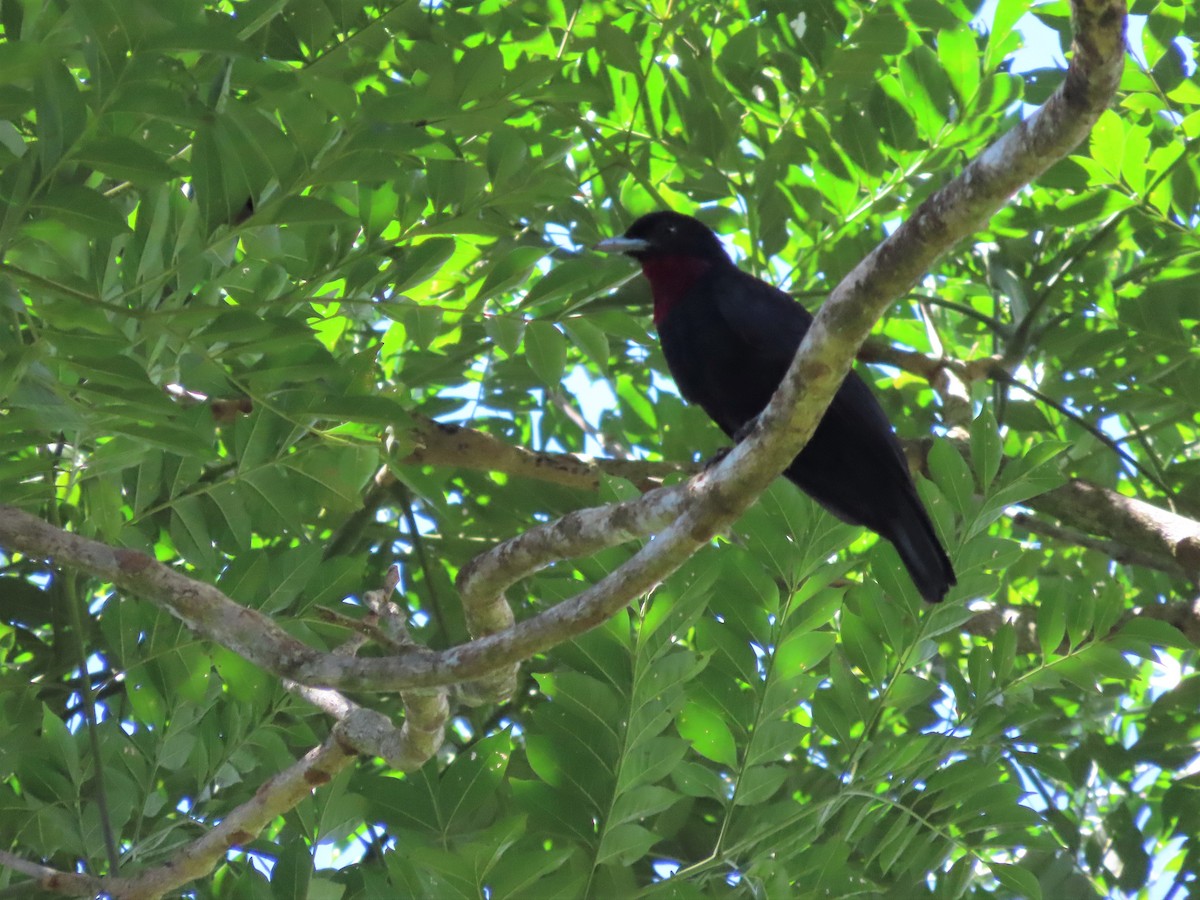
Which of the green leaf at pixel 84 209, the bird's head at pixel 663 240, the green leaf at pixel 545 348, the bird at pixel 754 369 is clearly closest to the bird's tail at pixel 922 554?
the bird at pixel 754 369

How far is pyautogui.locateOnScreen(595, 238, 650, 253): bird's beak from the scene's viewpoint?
16.7ft

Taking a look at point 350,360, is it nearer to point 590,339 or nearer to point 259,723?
point 590,339

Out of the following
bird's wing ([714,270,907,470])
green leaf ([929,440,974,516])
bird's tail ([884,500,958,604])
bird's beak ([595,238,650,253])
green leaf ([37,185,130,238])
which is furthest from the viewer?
bird's beak ([595,238,650,253])

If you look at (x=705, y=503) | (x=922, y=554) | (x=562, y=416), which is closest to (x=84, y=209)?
(x=705, y=503)

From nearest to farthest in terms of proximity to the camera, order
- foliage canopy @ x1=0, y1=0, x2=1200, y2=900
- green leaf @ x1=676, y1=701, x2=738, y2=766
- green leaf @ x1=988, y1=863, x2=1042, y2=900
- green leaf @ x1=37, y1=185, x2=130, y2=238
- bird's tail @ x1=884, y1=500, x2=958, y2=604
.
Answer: green leaf @ x1=37, y1=185, x2=130, y2=238 < foliage canopy @ x1=0, y1=0, x2=1200, y2=900 < green leaf @ x1=676, y1=701, x2=738, y2=766 < green leaf @ x1=988, y1=863, x2=1042, y2=900 < bird's tail @ x1=884, y1=500, x2=958, y2=604

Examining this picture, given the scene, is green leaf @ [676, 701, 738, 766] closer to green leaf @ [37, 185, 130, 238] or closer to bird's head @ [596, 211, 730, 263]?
green leaf @ [37, 185, 130, 238]

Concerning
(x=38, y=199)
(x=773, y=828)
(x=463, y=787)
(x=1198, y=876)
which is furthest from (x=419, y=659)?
(x=1198, y=876)

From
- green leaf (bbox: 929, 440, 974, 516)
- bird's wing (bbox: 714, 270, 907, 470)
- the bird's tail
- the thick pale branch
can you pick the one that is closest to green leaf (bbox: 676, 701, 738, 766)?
the thick pale branch

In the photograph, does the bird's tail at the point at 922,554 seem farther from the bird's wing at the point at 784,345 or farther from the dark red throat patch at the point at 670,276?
the dark red throat patch at the point at 670,276

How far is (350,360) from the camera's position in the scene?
11.8ft

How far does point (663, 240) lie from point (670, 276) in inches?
6.3

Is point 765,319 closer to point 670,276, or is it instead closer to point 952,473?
point 670,276

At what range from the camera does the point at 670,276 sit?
5.25m

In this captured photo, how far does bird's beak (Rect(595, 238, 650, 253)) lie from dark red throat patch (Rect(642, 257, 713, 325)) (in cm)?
8
